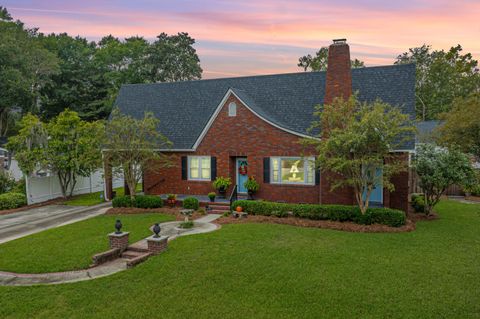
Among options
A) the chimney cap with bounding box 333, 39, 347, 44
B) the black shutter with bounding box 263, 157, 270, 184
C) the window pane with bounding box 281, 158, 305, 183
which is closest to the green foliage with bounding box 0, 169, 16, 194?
the black shutter with bounding box 263, 157, 270, 184

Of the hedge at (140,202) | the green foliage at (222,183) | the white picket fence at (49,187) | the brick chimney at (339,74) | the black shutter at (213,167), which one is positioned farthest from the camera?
the white picket fence at (49,187)

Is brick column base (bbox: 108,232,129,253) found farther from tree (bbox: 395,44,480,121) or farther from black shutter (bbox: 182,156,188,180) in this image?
tree (bbox: 395,44,480,121)

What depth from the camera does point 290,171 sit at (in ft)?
58.1

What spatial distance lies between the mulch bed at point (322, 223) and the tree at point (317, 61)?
126ft

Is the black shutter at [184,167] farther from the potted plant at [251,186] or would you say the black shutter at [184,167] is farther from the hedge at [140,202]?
the potted plant at [251,186]

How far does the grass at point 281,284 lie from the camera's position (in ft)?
22.7

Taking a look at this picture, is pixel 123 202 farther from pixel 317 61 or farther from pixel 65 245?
pixel 317 61

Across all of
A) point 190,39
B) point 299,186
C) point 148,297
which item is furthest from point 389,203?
point 190,39

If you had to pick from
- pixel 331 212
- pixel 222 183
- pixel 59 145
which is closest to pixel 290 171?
pixel 222 183

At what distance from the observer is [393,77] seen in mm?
18344

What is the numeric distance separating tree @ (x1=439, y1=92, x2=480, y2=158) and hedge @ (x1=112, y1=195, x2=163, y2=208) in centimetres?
1832

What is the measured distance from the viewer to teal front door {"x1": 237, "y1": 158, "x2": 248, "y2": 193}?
62.3ft

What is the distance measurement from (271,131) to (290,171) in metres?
2.23

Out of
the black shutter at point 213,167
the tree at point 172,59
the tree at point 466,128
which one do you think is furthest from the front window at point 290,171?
the tree at point 172,59
